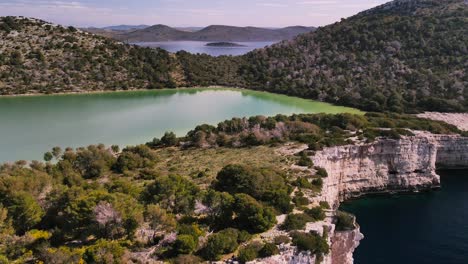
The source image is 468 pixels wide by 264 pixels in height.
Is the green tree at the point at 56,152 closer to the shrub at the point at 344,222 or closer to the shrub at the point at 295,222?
the shrub at the point at 295,222

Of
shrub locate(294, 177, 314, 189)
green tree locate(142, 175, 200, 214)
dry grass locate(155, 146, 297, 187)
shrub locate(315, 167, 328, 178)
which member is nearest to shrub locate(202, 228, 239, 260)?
green tree locate(142, 175, 200, 214)

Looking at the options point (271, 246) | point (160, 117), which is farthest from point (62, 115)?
point (271, 246)

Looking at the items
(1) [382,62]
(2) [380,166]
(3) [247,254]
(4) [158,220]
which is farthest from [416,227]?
(1) [382,62]

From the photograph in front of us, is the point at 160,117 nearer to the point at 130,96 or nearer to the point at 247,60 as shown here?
the point at 130,96

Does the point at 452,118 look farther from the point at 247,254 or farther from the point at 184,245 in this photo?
the point at 184,245

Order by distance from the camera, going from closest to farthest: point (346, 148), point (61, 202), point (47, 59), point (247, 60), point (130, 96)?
1. point (61, 202)
2. point (346, 148)
3. point (130, 96)
4. point (47, 59)
5. point (247, 60)
